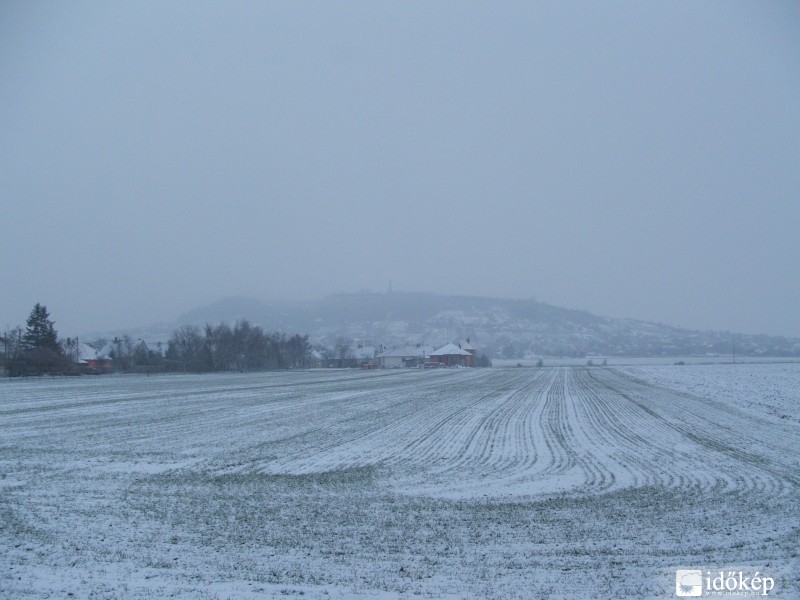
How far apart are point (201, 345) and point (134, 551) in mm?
121045

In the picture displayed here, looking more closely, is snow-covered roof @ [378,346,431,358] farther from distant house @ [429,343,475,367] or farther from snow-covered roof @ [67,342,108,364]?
snow-covered roof @ [67,342,108,364]

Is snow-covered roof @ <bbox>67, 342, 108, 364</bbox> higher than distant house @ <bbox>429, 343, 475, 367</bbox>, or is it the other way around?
snow-covered roof @ <bbox>67, 342, 108, 364</bbox>

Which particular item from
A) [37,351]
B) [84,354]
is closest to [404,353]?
[84,354]

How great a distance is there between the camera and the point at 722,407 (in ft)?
117

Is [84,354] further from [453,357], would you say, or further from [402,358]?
[453,357]

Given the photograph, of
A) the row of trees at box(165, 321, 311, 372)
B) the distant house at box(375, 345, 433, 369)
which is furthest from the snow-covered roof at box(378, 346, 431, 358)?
the row of trees at box(165, 321, 311, 372)
